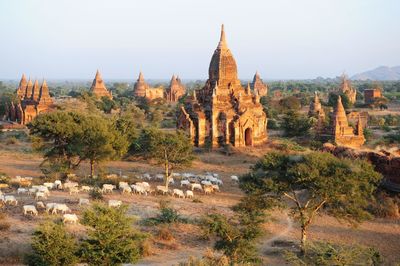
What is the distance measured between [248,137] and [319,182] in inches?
773

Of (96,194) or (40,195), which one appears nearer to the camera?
(40,195)

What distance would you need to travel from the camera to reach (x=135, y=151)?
104ft

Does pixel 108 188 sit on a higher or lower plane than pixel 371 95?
lower

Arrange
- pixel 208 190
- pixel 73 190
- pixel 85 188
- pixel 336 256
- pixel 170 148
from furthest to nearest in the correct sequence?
pixel 170 148 → pixel 208 190 → pixel 85 188 → pixel 73 190 → pixel 336 256

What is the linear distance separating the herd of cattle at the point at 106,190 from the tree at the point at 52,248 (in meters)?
4.14

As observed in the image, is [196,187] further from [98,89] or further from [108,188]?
[98,89]

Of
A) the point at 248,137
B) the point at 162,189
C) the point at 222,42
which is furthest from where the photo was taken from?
the point at 222,42

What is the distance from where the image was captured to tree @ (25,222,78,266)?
37.0 feet

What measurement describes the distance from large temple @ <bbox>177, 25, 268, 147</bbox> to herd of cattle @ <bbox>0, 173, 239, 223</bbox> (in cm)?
817

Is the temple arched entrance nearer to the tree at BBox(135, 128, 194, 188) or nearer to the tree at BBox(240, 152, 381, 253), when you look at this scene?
the tree at BBox(135, 128, 194, 188)

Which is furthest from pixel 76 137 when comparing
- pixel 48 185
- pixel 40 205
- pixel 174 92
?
pixel 174 92

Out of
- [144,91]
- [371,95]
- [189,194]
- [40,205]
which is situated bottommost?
[189,194]

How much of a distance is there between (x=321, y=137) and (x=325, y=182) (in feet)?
71.3

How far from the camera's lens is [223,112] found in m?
34.3
